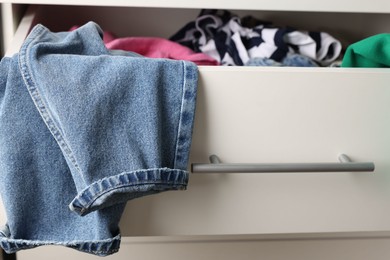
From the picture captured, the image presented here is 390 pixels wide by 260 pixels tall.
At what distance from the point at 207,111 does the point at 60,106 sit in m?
0.14

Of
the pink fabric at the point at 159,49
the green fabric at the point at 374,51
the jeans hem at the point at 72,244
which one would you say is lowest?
the jeans hem at the point at 72,244

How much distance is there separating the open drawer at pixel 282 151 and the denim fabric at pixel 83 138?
4 cm

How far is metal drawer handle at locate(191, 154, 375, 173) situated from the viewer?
19.5 inches

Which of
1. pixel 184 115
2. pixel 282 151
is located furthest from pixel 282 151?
pixel 184 115

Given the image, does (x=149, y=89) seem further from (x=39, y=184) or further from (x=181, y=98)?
(x=39, y=184)

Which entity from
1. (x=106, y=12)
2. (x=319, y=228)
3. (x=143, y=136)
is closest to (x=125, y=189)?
(x=143, y=136)

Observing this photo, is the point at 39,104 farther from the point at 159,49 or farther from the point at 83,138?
the point at 159,49

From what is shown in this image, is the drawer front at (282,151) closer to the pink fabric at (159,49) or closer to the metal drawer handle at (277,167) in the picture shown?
the metal drawer handle at (277,167)

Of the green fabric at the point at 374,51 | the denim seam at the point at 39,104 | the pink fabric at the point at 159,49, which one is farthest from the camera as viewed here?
the pink fabric at the point at 159,49

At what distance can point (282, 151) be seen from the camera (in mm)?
528

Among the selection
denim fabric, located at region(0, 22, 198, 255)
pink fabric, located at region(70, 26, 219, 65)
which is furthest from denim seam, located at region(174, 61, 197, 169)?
pink fabric, located at region(70, 26, 219, 65)

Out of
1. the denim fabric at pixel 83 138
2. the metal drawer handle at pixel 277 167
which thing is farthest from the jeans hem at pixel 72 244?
the metal drawer handle at pixel 277 167

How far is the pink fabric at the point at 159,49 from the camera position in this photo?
2.14 feet

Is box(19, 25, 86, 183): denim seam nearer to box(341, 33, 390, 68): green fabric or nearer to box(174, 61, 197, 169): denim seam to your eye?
box(174, 61, 197, 169): denim seam
